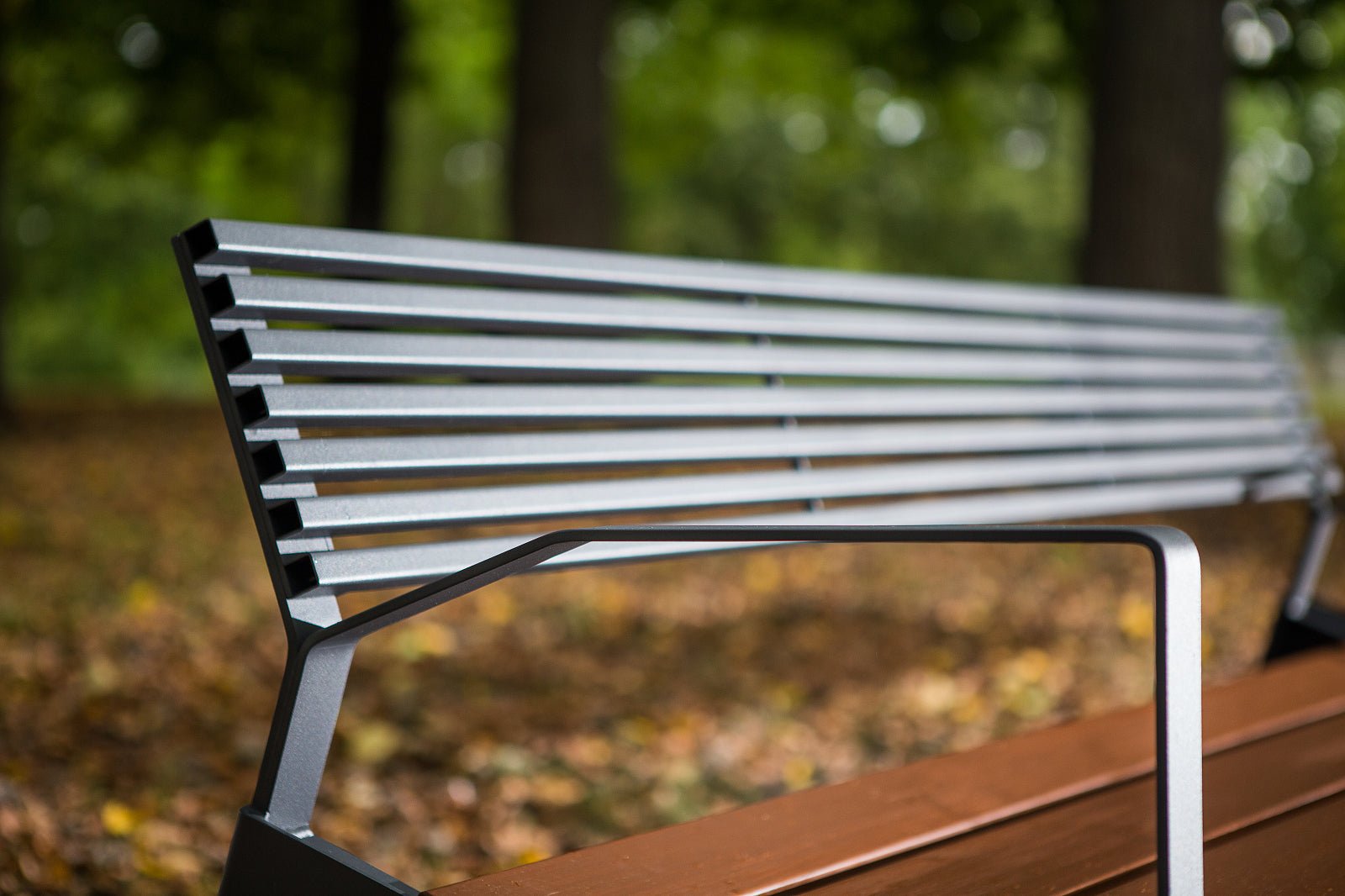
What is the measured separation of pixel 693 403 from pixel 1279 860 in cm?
104

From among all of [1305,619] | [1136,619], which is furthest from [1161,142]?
[1305,619]

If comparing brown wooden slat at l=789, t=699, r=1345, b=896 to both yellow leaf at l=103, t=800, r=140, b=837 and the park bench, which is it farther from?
yellow leaf at l=103, t=800, r=140, b=837

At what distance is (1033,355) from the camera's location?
9.04 ft

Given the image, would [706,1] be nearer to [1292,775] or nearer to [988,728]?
[988,728]

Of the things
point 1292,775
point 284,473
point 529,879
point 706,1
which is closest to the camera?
point 529,879

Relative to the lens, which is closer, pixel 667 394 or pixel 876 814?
pixel 876 814

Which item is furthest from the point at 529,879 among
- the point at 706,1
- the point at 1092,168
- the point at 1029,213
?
the point at 1029,213

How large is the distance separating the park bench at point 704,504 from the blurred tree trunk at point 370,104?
8.30 m

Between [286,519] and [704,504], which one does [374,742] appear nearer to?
[704,504]

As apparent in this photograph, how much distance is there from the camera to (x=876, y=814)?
1406 millimetres

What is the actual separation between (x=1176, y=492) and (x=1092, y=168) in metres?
3.56

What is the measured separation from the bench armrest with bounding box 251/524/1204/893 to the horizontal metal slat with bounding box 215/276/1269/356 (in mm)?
396

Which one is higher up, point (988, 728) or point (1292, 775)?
point (988, 728)

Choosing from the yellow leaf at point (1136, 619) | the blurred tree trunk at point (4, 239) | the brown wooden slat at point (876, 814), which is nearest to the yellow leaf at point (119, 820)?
the brown wooden slat at point (876, 814)
